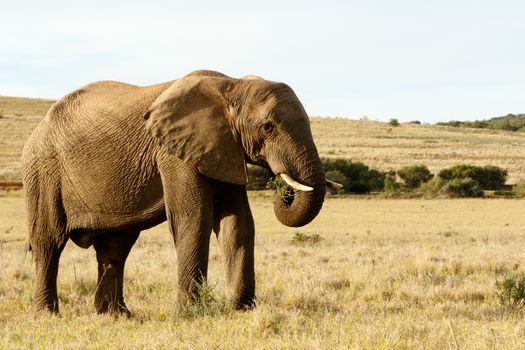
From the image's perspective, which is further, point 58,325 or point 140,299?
point 140,299

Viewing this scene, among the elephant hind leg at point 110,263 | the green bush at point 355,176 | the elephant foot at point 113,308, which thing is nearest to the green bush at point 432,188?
the green bush at point 355,176

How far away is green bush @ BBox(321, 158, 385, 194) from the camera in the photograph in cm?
4575

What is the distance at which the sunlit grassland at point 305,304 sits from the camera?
7539mm

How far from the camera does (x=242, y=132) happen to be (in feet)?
30.0

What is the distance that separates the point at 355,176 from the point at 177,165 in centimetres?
3993

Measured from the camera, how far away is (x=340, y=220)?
106 ft

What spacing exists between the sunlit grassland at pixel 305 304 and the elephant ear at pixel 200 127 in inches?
52.2

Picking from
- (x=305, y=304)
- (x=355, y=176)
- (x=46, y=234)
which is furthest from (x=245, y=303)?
(x=355, y=176)

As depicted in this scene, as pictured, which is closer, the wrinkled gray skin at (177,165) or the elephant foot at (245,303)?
the wrinkled gray skin at (177,165)

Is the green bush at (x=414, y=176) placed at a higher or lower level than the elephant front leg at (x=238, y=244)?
lower

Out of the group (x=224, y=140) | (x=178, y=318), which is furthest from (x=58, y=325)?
(x=224, y=140)

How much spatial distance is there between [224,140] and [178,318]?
186 centimetres

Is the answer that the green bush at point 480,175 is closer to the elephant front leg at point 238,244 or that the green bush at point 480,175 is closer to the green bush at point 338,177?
the green bush at point 338,177

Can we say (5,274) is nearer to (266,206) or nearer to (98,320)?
(98,320)
